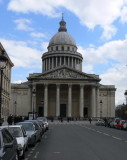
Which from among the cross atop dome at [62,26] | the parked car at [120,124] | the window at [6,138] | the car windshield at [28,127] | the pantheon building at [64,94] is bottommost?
the parked car at [120,124]

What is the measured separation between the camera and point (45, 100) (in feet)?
361

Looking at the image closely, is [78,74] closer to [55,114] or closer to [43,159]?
[55,114]

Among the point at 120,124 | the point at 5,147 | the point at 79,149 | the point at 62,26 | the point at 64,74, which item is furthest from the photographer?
the point at 62,26

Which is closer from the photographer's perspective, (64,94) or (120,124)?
(120,124)

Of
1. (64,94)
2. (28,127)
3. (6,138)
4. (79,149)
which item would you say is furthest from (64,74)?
(6,138)

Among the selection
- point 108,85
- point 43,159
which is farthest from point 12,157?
point 108,85

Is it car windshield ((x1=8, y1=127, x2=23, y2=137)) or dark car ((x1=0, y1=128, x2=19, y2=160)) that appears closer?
dark car ((x1=0, y1=128, x2=19, y2=160))

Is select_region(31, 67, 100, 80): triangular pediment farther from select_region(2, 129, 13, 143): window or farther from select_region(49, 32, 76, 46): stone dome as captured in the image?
select_region(2, 129, 13, 143): window

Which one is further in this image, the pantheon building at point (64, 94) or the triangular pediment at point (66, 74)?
the triangular pediment at point (66, 74)

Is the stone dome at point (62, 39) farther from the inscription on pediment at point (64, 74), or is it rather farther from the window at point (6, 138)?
→ the window at point (6, 138)

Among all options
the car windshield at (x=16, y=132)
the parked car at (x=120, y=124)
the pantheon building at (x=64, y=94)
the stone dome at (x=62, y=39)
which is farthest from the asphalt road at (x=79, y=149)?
the stone dome at (x=62, y=39)

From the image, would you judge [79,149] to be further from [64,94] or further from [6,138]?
[64,94]

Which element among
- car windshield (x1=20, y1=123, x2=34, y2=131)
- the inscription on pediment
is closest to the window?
car windshield (x1=20, y1=123, x2=34, y2=131)

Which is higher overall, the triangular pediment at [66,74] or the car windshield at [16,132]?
the triangular pediment at [66,74]
